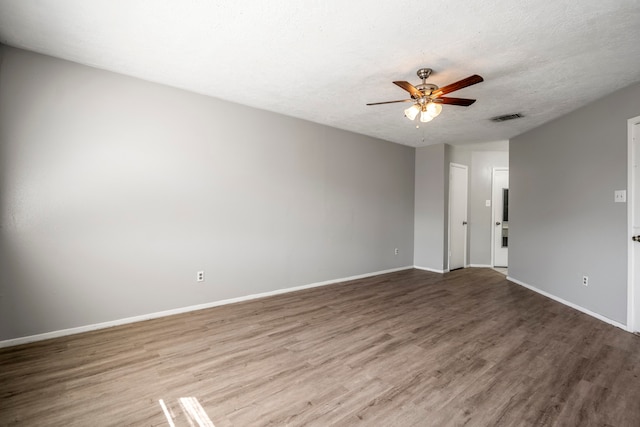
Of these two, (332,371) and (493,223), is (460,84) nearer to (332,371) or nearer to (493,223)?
(332,371)

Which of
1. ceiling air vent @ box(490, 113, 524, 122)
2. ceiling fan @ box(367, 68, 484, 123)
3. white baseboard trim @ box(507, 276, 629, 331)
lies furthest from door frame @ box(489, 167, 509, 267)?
ceiling fan @ box(367, 68, 484, 123)

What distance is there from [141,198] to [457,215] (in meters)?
5.68

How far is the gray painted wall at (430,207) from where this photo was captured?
5.59 meters

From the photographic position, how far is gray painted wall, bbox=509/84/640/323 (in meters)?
3.09

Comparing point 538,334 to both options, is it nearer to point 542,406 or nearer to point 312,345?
point 542,406

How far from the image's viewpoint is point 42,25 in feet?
7.14

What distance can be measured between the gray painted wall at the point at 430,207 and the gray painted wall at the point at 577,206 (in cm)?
119

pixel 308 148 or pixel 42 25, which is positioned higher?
pixel 42 25

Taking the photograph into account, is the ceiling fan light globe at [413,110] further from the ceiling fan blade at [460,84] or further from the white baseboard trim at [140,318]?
the white baseboard trim at [140,318]

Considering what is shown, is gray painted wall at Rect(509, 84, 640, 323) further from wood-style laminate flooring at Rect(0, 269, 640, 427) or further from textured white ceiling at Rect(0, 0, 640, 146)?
wood-style laminate flooring at Rect(0, 269, 640, 427)

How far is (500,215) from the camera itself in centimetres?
621

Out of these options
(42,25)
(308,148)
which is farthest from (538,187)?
(42,25)

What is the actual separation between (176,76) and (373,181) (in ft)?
11.5

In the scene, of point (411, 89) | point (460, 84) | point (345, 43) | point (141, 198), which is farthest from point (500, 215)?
point (141, 198)
